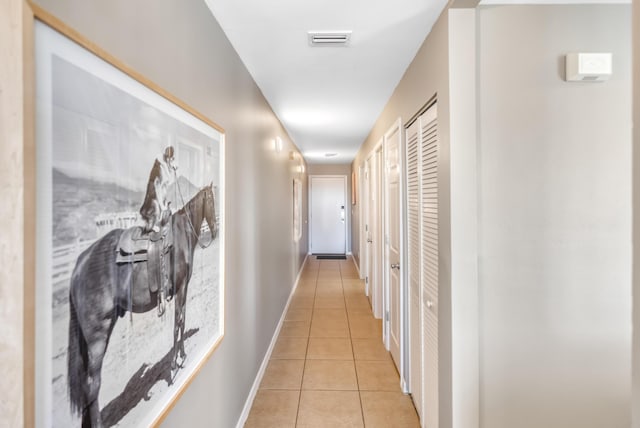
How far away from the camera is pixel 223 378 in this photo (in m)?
1.73

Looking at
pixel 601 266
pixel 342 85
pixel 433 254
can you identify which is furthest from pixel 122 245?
pixel 342 85

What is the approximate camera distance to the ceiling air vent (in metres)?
1.80

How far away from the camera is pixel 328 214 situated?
8.31 meters

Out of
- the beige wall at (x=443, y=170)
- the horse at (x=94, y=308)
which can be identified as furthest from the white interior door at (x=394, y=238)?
the horse at (x=94, y=308)

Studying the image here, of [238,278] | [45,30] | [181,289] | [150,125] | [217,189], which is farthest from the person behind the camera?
[238,278]

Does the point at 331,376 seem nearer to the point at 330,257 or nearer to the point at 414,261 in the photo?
the point at 414,261

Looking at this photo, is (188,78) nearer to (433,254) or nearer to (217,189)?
(217,189)

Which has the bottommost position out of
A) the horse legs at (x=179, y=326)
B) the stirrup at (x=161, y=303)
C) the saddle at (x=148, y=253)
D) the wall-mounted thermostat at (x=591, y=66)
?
the horse legs at (x=179, y=326)

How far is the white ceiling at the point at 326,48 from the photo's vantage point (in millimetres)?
1572

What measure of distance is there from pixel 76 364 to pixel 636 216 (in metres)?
1.19

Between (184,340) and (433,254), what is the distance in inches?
51.1

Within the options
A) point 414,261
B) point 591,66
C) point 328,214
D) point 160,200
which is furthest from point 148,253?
point 328,214

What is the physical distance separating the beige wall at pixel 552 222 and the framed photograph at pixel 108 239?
1.29 meters

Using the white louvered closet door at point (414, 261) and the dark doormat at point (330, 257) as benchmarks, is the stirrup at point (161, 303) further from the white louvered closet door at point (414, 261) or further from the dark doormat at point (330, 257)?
the dark doormat at point (330, 257)
